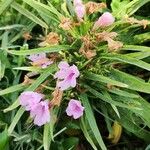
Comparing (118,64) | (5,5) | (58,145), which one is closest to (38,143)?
(58,145)

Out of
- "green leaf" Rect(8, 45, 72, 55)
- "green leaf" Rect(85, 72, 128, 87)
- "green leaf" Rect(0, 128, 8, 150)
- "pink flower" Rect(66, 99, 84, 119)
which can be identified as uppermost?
"green leaf" Rect(8, 45, 72, 55)

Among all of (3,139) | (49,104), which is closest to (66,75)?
(49,104)

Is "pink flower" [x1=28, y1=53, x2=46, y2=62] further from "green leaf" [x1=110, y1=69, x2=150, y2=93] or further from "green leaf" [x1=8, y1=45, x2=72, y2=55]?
"green leaf" [x1=110, y1=69, x2=150, y2=93]

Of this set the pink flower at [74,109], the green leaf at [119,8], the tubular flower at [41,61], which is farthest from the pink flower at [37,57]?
the green leaf at [119,8]

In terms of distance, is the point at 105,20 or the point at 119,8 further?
the point at 119,8

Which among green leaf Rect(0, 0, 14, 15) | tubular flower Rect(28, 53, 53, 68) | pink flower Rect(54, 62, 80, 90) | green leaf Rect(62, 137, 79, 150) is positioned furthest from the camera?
green leaf Rect(0, 0, 14, 15)

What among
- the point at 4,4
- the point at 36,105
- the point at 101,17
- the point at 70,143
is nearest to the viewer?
the point at 36,105

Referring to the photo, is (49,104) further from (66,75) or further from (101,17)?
(101,17)

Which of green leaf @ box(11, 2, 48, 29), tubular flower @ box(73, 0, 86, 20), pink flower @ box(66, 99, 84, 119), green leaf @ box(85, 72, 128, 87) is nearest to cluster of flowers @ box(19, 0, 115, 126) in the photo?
pink flower @ box(66, 99, 84, 119)

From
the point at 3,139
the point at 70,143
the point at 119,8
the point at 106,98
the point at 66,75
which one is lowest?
the point at 70,143
